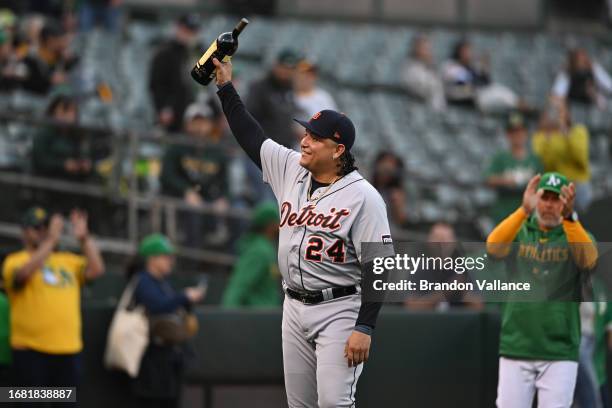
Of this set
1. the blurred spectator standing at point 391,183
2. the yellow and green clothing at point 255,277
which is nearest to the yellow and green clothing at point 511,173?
the blurred spectator standing at point 391,183

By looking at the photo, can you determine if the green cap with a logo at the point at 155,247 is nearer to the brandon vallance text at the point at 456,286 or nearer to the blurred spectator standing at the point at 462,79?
the brandon vallance text at the point at 456,286

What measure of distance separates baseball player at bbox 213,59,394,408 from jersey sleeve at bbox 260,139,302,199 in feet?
0.43

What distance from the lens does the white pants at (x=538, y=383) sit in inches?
298

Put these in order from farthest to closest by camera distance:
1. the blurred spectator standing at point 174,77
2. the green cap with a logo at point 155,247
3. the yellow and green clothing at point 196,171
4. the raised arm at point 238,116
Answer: the blurred spectator standing at point 174,77, the yellow and green clothing at point 196,171, the green cap with a logo at point 155,247, the raised arm at point 238,116

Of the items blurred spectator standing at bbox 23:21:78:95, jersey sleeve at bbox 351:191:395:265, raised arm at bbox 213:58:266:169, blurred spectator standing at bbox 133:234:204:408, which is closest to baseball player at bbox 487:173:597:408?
jersey sleeve at bbox 351:191:395:265

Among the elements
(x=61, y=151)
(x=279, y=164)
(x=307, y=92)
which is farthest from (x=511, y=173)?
(x=279, y=164)

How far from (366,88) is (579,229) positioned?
1238cm

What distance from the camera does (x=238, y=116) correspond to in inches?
286

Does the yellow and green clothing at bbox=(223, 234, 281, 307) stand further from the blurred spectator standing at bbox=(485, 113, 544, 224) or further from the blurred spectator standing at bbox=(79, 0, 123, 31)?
the blurred spectator standing at bbox=(79, 0, 123, 31)

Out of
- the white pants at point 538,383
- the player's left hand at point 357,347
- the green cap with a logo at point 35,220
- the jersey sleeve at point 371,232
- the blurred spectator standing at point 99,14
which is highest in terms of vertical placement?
the blurred spectator standing at point 99,14

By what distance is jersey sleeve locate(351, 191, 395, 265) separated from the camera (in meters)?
6.75

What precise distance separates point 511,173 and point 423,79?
21.1ft

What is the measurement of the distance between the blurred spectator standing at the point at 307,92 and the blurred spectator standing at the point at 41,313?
149 inches

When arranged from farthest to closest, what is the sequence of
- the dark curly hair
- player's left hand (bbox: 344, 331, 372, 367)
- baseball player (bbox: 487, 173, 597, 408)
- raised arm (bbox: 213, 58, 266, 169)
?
baseball player (bbox: 487, 173, 597, 408), raised arm (bbox: 213, 58, 266, 169), the dark curly hair, player's left hand (bbox: 344, 331, 372, 367)
